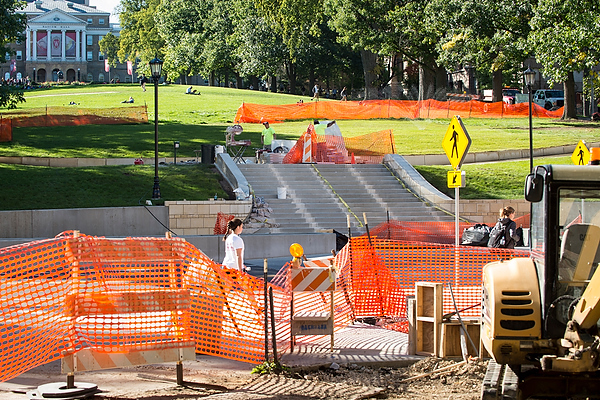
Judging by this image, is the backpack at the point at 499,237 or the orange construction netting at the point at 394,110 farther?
the orange construction netting at the point at 394,110

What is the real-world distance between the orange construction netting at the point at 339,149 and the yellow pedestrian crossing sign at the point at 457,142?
14.8 metres

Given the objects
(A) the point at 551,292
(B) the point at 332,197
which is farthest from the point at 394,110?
(A) the point at 551,292

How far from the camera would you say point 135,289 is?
867 cm

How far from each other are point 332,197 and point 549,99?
38991 mm

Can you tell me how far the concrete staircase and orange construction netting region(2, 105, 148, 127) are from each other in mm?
18335

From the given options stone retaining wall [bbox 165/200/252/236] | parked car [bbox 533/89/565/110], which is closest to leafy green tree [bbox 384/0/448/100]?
parked car [bbox 533/89/565/110]

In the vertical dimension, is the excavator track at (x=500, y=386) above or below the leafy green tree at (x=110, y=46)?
below

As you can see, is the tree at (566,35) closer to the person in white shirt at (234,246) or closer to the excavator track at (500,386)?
the person in white shirt at (234,246)

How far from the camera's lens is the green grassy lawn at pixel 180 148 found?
2361cm

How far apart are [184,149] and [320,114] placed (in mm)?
17634

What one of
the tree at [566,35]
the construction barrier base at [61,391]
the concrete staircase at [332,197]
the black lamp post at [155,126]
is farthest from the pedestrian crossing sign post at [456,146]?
the tree at [566,35]

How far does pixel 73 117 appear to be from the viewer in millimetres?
43469

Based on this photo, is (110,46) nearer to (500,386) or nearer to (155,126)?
(155,126)

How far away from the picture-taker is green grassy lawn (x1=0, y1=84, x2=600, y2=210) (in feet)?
77.5
